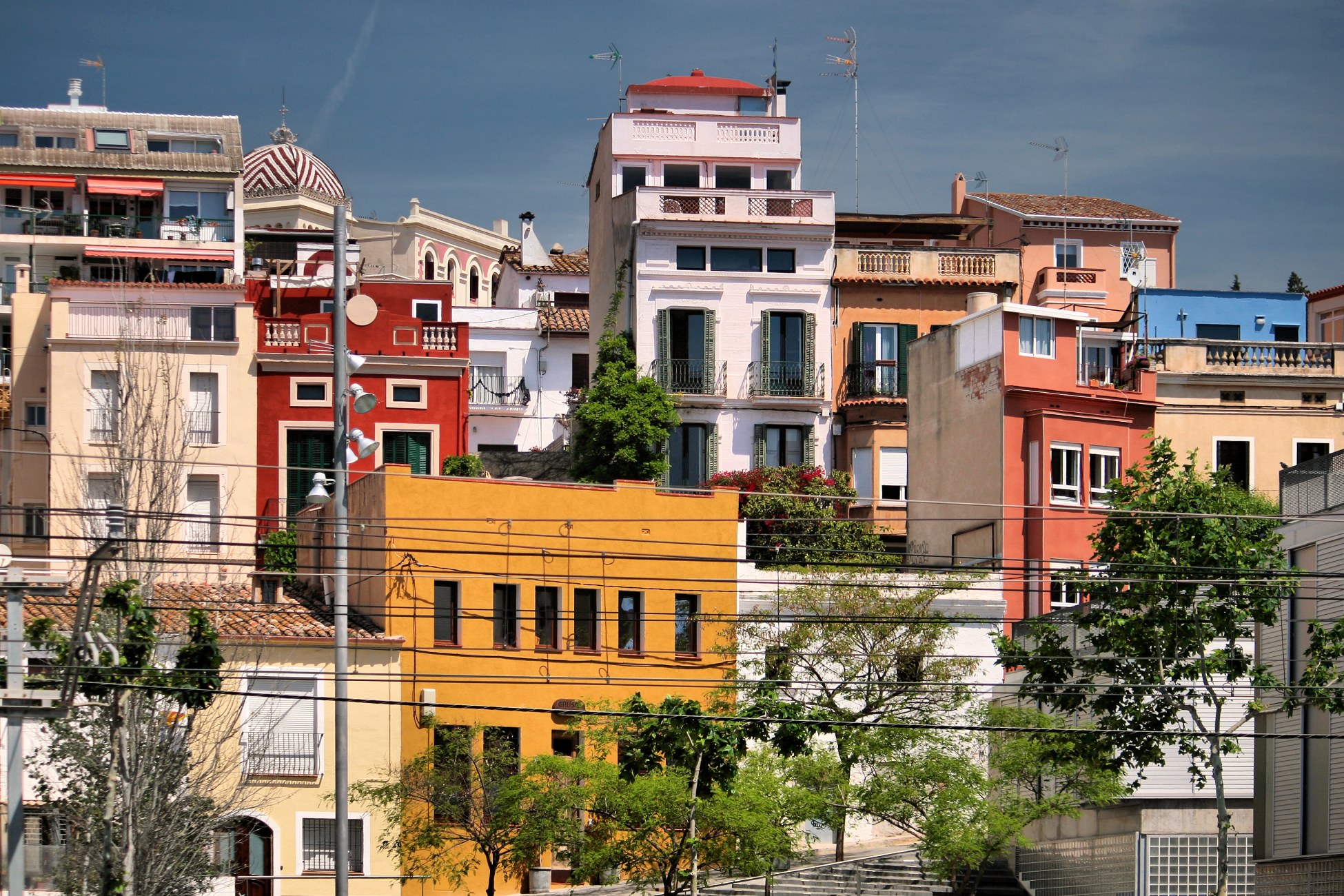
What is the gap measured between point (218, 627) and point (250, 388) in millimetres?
16610

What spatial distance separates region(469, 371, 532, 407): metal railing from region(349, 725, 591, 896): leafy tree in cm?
3246

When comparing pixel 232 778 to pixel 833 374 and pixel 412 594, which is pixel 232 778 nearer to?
pixel 412 594

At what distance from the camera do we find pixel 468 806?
1580 inches

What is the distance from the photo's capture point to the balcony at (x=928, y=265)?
60188 millimetres

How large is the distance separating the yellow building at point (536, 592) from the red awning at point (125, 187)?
20923mm

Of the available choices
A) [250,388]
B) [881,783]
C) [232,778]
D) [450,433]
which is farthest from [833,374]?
[232,778]

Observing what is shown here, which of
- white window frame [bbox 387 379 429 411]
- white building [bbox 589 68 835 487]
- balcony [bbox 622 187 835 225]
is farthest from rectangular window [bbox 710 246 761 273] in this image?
white window frame [bbox 387 379 429 411]

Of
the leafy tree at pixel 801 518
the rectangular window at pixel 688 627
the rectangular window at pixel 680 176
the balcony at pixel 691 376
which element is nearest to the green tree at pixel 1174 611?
the leafy tree at pixel 801 518

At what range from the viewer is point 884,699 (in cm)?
4225

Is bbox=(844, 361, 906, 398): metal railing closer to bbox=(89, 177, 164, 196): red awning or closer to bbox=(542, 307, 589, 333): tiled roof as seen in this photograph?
bbox=(542, 307, 589, 333): tiled roof

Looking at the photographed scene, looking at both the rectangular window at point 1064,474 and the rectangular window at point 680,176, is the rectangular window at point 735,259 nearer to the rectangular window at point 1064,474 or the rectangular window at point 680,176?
the rectangular window at point 680,176

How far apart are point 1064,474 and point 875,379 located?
29.7 feet

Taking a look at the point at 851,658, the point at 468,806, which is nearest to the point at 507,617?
the point at 468,806

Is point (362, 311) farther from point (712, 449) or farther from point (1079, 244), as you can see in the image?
point (1079, 244)
